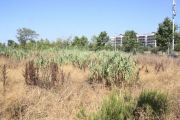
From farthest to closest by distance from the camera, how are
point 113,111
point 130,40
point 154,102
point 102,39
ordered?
point 130,40 → point 102,39 → point 154,102 → point 113,111

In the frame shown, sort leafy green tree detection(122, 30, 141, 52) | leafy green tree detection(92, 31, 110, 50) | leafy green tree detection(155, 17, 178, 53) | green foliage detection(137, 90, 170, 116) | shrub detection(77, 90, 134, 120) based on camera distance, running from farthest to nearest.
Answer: leafy green tree detection(122, 30, 141, 52), leafy green tree detection(92, 31, 110, 50), leafy green tree detection(155, 17, 178, 53), green foliage detection(137, 90, 170, 116), shrub detection(77, 90, 134, 120)

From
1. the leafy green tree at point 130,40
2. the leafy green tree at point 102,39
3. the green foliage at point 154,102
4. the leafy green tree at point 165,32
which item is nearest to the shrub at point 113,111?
the green foliage at point 154,102

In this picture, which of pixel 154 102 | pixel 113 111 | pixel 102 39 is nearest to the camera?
pixel 113 111

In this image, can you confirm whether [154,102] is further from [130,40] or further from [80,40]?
[130,40]

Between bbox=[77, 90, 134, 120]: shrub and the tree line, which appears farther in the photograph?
the tree line

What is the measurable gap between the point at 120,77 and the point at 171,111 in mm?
2533

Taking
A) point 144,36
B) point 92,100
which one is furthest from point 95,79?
point 144,36

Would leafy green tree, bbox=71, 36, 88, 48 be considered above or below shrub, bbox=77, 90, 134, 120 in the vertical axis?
above

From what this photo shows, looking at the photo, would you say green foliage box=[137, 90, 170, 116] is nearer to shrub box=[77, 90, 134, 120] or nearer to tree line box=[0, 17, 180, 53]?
shrub box=[77, 90, 134, 120]

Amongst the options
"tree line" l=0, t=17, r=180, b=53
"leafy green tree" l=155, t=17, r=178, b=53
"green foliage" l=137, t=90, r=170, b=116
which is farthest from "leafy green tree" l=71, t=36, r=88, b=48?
"green foliage" l=137, t=90, r=170, b=116

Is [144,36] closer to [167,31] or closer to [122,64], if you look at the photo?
[167,31]

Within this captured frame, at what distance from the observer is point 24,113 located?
10.9 feet

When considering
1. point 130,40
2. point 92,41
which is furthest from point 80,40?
point 130,40

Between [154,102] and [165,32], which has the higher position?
[165,32]
